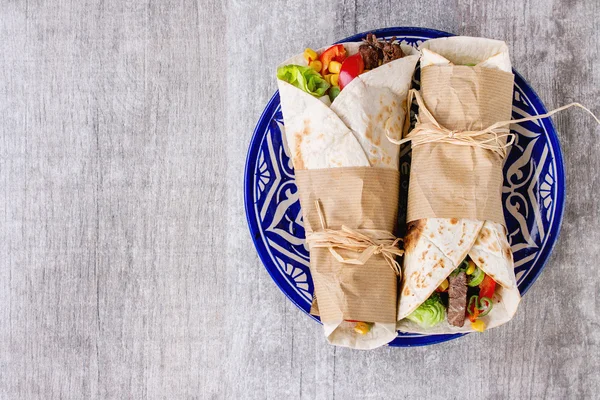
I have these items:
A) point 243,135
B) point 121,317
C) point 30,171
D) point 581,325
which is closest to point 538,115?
point 581,325

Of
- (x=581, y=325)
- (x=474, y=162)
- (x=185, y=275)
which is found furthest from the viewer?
(x=185, y=275)

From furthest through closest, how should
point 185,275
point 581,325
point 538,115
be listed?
point 185,275 < point 581,325 < point 538,115

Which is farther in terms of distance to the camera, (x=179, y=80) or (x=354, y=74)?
(x=179, y=80)

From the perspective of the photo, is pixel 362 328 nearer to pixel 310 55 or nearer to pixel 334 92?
pixel 334 92

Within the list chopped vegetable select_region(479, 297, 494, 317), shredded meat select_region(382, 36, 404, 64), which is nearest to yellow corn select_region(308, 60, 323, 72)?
shredded meat select_region(382, 36, 404, 64)

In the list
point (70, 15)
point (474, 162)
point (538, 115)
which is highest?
point (70, 15)

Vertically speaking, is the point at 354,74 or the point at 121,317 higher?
the point at 354,74

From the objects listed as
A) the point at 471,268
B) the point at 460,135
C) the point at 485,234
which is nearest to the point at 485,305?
the point at 471,268

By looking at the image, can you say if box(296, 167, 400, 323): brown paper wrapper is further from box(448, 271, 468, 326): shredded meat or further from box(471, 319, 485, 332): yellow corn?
box(471, 319, 485, 332): yellow corn

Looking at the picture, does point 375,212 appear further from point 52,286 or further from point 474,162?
point 52,286
